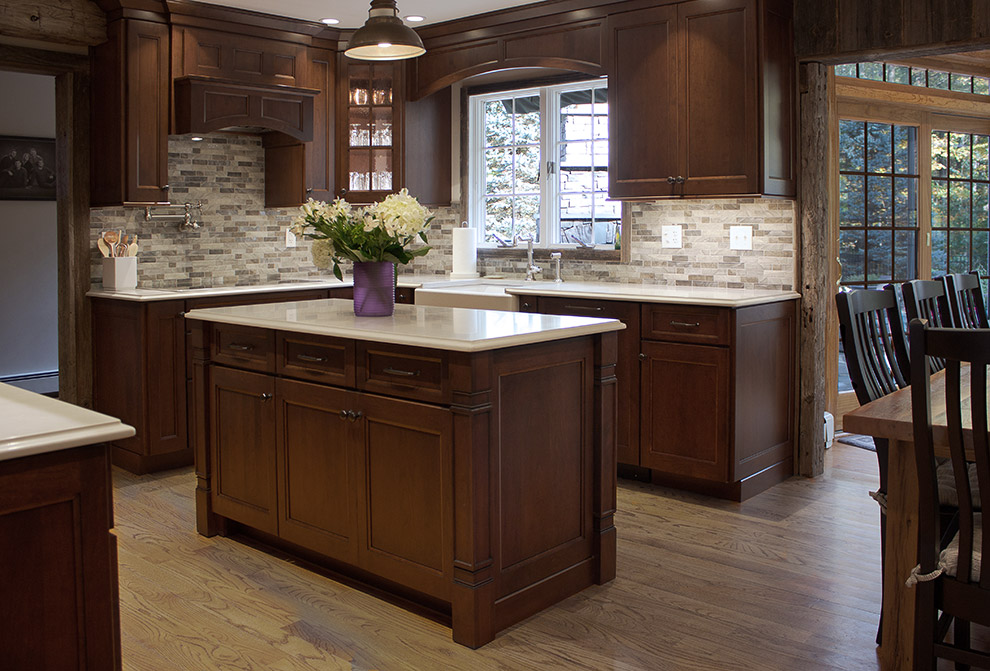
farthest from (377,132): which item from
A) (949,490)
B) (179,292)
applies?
(949,490)

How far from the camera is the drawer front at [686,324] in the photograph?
4180 millimetres

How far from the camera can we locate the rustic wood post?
4.57 m

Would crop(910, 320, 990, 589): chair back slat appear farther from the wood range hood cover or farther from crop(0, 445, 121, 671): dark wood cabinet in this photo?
the wood range hood cover

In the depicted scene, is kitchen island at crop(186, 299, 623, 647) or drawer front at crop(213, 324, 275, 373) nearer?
kitchen island at crop(186, 299, 623, 647)

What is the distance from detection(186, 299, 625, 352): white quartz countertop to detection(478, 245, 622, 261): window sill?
194cm

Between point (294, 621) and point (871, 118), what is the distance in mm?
4452

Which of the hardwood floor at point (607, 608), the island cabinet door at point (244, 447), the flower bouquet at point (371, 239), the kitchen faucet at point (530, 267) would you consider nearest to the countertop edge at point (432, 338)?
the flower bouquet at point (371, 239)

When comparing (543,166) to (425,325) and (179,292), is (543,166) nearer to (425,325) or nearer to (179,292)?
(179,292)

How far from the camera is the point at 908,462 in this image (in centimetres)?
217

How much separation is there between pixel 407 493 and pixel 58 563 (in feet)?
4.49

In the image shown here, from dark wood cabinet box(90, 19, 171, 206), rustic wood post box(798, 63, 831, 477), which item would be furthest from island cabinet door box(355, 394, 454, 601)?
dark wood cabinet box(90, 19, 171, 206)

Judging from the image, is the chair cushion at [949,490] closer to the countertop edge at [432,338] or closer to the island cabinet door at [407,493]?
the countertop edge at [432,338]

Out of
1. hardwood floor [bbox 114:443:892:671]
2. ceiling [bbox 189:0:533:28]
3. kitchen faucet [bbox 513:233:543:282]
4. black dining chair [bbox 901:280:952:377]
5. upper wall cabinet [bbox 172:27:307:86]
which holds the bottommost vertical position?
hardwood floor [bbox 114:443:892:671]

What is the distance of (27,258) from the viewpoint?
732 centimetres
